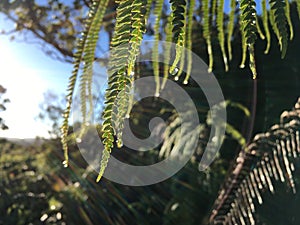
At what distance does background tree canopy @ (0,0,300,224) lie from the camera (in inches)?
67.1

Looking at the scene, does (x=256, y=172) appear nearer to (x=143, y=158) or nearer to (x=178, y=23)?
(x=178, y=23)

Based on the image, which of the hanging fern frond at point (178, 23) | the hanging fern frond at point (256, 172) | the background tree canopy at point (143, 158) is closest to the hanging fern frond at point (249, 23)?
the hanging fern frond at point (178, 23)

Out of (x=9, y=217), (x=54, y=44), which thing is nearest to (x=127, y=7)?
(x=9, y=217)

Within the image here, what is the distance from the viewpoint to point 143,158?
2.62 m

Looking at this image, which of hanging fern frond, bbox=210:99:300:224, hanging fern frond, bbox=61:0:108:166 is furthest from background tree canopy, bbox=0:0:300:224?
hanging fern frond, bbox=61:0:108:166

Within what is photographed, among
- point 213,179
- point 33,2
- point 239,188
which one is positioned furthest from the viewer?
point 33,2

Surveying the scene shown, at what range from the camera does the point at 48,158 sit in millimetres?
3240

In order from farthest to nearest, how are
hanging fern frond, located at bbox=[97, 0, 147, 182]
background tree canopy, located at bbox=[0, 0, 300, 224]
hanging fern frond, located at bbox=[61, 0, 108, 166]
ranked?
background tree canopy, located at bbox=[0, 0, 300, 224], hanging fern frond, located at bbox=[61, 0, 108, 166], hanging fern frond, located at bbox=[97, 0, 147, 182]

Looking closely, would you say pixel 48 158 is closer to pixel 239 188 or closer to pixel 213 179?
pixel 213 179

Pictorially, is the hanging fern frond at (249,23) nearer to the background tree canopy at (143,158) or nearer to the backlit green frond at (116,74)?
the backlit green frond at (116,74)

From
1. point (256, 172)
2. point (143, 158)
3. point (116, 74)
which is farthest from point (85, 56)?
point (143, 158)

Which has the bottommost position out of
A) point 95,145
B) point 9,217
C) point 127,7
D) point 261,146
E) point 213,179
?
point 9,217

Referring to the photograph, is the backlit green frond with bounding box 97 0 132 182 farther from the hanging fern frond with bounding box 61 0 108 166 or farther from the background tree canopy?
the background tree canopy

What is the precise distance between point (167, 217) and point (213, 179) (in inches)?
14.3
